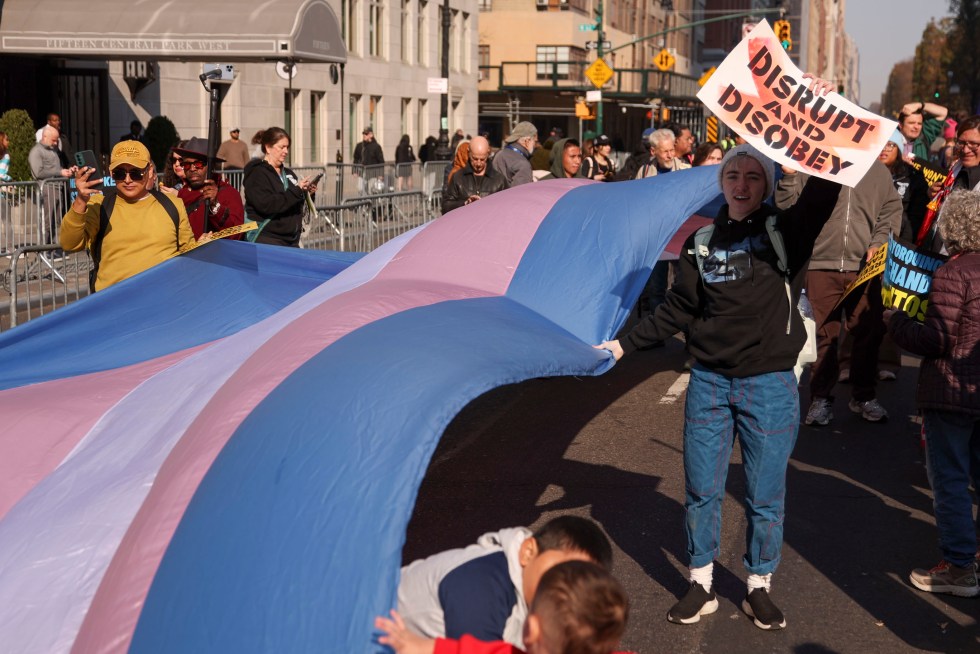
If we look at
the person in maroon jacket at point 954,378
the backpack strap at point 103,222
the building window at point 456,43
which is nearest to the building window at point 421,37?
the building window at point 456,43

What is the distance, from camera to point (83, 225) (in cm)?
672

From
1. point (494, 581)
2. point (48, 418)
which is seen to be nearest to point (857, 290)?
point (48, 418)

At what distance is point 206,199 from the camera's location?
901 cm

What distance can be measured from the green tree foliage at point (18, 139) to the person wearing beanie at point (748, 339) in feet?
48.7

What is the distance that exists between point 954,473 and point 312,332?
292 centimetres

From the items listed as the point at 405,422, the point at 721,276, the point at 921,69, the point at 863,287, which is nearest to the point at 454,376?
the point at 405,422

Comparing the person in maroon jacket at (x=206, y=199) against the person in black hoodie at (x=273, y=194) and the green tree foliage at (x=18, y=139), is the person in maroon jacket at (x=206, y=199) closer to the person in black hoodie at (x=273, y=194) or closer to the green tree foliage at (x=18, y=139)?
the person in black hoodie at (x=273, y=194)

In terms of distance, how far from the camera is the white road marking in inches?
382

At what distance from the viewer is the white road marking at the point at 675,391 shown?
9711 mm

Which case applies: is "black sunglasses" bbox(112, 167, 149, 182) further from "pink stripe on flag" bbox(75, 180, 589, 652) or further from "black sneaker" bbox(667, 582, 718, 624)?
"black sneaker" bbox(667, 582, 718, 624)

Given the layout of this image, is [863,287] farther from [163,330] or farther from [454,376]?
[454,376]

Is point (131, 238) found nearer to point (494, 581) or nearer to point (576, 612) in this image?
point (494, 581)

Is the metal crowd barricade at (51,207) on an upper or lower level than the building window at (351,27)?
lower

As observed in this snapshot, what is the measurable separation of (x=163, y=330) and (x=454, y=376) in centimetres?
313
